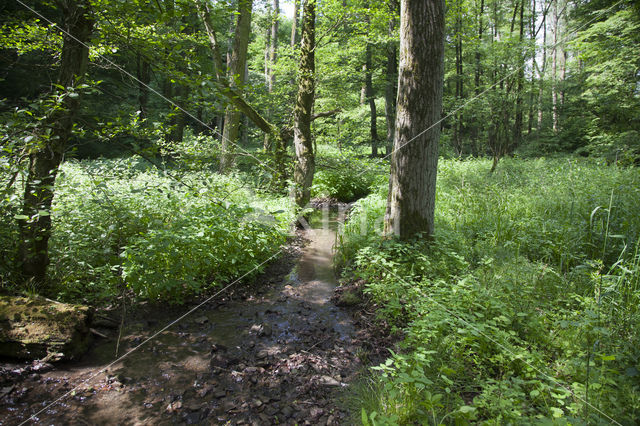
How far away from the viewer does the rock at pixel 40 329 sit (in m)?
2.99

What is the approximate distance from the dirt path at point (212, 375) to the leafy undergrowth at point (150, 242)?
0.55m

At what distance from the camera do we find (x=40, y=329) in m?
3.08

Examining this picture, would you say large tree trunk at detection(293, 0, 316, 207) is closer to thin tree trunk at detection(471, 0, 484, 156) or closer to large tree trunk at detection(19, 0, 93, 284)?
large tree trunk at detection(19, 0, 93, 284)

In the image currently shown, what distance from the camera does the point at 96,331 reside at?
3574mm

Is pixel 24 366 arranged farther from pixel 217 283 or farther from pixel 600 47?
pixel 600 47

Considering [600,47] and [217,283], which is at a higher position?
[600,47]

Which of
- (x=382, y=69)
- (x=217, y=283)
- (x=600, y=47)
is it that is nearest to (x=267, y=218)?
(x=217, y=283)

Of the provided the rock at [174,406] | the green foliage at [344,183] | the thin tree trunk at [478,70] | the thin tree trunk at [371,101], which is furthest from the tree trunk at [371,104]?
the rock at [174,406]

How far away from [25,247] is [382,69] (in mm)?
18397

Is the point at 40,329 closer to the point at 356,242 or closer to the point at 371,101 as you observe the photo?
the point at 356,242

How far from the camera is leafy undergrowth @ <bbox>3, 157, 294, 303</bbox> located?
3793 mm

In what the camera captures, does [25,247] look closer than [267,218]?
Yes

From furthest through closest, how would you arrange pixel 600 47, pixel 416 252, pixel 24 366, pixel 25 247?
pixel 600 47 < pixel 416 252 < pixel 25 247 < pixel 24 366

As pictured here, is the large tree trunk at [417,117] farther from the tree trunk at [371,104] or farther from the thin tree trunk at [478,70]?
the tree trunk at [371,104]
